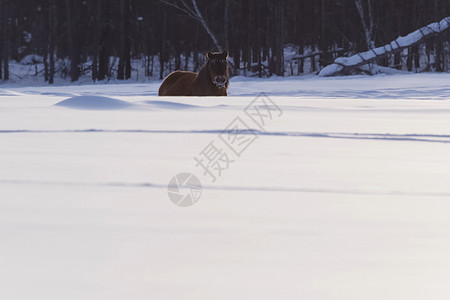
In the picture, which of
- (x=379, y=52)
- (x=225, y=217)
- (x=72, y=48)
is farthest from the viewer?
(x=72, y=48)

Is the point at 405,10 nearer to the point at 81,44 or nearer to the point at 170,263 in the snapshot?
the point at 81,44

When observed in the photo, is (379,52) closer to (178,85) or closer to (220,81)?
(178,85)

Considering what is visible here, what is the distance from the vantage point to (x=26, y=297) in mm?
915

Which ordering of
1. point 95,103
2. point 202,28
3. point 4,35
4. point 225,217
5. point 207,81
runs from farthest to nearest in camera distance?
point 202,28
point 4,35
point 207,81
point 95,103
point 225,217

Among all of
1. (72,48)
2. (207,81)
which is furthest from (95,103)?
(72,48)

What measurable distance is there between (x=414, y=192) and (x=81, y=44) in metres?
27.2

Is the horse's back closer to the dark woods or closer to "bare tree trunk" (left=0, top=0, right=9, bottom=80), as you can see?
the dark woods

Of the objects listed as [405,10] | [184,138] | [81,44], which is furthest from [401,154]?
[405,10]

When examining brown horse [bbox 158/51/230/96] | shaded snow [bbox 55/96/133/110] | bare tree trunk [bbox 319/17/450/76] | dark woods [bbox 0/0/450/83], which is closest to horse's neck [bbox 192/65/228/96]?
brown horse [bbox 158/51/230/96]

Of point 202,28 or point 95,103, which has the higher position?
point 202,28

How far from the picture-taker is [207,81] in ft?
25.7

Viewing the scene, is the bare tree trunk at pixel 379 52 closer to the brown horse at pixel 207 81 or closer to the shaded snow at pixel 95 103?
the brown horse at pixel 207 81

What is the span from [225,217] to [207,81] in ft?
21.6

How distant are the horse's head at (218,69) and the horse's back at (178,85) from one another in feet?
Result: 2.35
